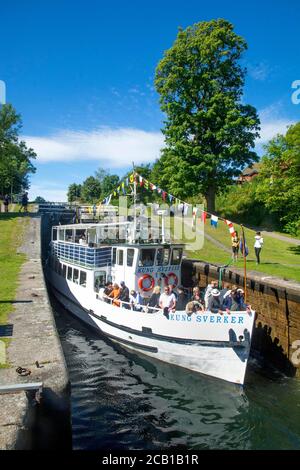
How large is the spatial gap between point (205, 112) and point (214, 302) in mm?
27924

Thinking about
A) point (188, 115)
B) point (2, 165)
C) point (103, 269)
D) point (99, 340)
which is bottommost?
point (99, 340)

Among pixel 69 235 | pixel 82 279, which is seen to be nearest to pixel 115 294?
pixel 82 279

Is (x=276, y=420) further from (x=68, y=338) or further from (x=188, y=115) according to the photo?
(x=188, y=115)

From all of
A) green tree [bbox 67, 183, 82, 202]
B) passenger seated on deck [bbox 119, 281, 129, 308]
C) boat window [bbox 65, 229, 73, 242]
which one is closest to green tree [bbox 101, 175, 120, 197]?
green tree [bbox 67, 183, 82, 202]

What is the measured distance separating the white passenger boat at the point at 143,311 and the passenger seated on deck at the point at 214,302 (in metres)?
0.62

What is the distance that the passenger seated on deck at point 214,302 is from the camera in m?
15.7

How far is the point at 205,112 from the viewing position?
3925 centimetres

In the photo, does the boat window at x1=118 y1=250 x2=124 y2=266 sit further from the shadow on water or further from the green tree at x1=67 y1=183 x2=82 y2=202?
Answer: the green tree at x1=67 y1=183 x2=82 y2=202

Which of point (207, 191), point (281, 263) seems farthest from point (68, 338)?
point (207, 191)

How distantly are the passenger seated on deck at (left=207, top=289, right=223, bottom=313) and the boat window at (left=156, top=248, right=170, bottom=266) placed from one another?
4795 millimetres

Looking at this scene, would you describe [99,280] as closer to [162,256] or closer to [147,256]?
[147,256]
